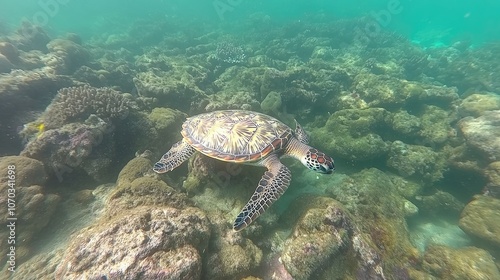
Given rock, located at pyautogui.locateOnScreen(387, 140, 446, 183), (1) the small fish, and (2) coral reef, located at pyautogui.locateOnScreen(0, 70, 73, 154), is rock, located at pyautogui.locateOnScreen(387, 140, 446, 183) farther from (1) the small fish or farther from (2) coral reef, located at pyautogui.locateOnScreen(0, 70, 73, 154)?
(2) coral reef, located at pyautogui.locateOnScreen(0, 70, 73, 154)

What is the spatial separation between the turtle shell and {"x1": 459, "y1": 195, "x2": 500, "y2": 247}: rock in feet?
15.4

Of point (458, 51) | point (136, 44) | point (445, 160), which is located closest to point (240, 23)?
point (136, 44)

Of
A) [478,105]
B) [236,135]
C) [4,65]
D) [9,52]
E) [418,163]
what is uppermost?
[478,105]

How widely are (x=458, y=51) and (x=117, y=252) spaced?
30846 mm

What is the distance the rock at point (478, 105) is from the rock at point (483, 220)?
381 centimetres

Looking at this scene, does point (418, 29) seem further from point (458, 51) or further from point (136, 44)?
point (136, 44)

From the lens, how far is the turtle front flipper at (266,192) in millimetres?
3947

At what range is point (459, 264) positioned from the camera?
4.35 meters

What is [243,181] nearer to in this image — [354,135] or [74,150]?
[74,150]

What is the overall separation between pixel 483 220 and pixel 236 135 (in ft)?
19.8

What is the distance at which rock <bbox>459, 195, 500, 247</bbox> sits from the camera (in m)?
5.03

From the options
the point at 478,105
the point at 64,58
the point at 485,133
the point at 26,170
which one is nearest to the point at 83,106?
the point at 26,170

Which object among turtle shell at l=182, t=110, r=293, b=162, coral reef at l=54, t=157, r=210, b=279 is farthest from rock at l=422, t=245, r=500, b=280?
coral reef at l=54, t=157, r=210, b=279

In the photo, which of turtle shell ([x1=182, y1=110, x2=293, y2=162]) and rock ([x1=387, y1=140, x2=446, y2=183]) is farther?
rock ([x1=387, y1=140, x2=446, y2=183])
